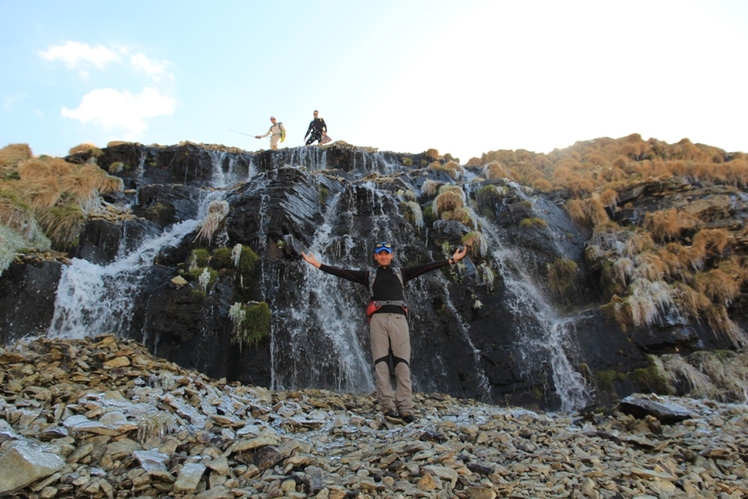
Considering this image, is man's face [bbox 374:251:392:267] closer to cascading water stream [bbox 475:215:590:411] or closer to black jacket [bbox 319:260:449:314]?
black jacket [bbox 319:260:449:314]

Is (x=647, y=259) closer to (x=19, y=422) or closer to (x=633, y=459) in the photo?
(x=633, y=459)

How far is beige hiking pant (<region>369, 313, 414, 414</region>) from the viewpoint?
23.8ft

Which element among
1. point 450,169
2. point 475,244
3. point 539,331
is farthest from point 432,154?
point 539,331

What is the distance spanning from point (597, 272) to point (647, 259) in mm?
1605

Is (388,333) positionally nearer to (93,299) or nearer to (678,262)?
(93,299)

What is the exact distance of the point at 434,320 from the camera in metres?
12.9

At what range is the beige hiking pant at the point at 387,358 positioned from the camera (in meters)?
7.25

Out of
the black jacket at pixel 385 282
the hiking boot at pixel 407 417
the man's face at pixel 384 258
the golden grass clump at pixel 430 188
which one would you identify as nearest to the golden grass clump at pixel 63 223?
the black jacket at pixel 385 282

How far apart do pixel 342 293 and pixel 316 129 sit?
15.8 metres

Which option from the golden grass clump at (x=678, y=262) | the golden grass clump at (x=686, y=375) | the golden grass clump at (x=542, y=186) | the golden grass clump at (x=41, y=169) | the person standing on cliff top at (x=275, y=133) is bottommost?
the golden grass clump at (x=686, y=375)

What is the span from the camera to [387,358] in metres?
7.36

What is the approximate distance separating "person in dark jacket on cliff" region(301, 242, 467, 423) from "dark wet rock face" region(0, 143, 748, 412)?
373cm

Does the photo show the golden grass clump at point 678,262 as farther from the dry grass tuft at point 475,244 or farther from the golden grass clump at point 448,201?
the golden grass clump at point 448,201

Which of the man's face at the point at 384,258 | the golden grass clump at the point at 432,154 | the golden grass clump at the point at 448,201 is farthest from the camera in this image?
the golden grass clump at the point at 432,154
